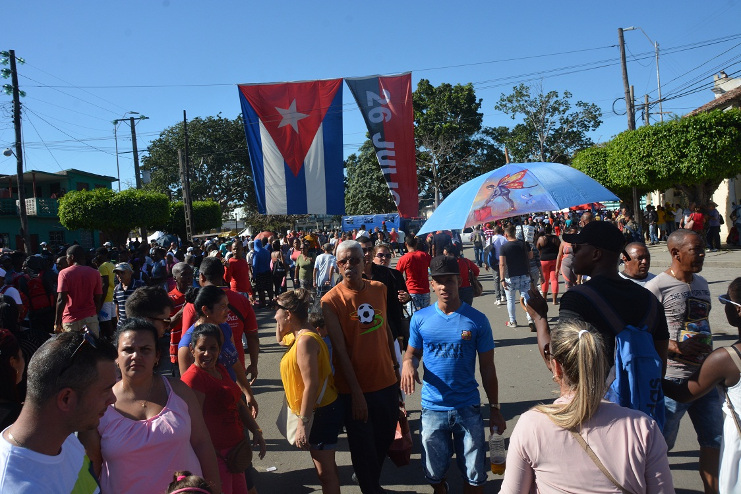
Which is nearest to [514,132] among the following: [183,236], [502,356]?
[183,236]

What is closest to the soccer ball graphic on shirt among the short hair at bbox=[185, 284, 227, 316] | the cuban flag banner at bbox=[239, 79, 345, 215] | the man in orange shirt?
the man in orange shirt

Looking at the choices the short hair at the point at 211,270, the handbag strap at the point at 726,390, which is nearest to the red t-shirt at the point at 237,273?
the short hair at the point at 211,270

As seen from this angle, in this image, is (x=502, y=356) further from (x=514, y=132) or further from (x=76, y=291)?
(x=514, y=132)

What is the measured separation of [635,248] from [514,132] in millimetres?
41284

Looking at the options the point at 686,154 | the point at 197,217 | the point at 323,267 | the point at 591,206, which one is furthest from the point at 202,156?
the point at 323,267

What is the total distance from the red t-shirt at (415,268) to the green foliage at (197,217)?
3409 centimetres

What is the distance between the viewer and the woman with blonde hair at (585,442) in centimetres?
197

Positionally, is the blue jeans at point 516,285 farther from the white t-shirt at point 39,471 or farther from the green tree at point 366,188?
the green tree at point 366,188

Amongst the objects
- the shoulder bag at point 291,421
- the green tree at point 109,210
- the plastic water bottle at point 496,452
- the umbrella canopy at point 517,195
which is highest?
the green tree at point 109,210

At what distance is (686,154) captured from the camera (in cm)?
2088

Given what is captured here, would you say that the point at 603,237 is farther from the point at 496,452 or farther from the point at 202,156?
the point at 202,156

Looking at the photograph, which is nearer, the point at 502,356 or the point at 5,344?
the point at 5,344

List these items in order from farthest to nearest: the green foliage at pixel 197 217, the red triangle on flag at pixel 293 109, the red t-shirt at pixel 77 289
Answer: the green foliage at pixel 197 217 → the red t-shirt at pixel 77 289 → the red triangle on flag at pixel 293 109

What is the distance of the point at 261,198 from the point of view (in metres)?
7.44
